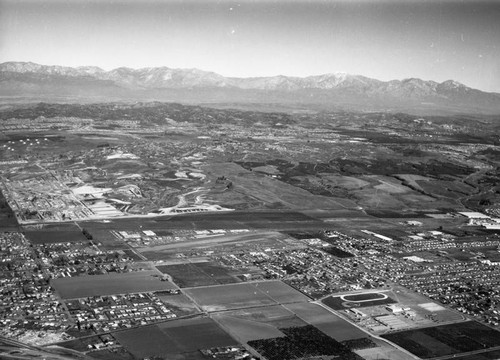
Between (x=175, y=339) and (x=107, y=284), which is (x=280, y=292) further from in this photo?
(x=107, y=284)

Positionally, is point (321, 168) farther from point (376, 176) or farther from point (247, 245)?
point (247, 245)

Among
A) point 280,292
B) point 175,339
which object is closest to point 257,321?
point 280,292

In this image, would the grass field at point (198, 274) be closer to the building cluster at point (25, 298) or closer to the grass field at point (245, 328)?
the grass field at point (245, 328)

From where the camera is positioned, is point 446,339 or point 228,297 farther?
point 228,297

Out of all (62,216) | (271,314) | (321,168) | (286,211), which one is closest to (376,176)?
(321,168)

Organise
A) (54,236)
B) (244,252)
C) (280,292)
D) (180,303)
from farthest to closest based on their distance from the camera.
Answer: (54,236) < (244,252) < (280,292) < (180,303)

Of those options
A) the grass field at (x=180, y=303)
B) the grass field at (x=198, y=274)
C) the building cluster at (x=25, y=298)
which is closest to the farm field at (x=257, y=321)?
the grass field at (x=180, y=303)
